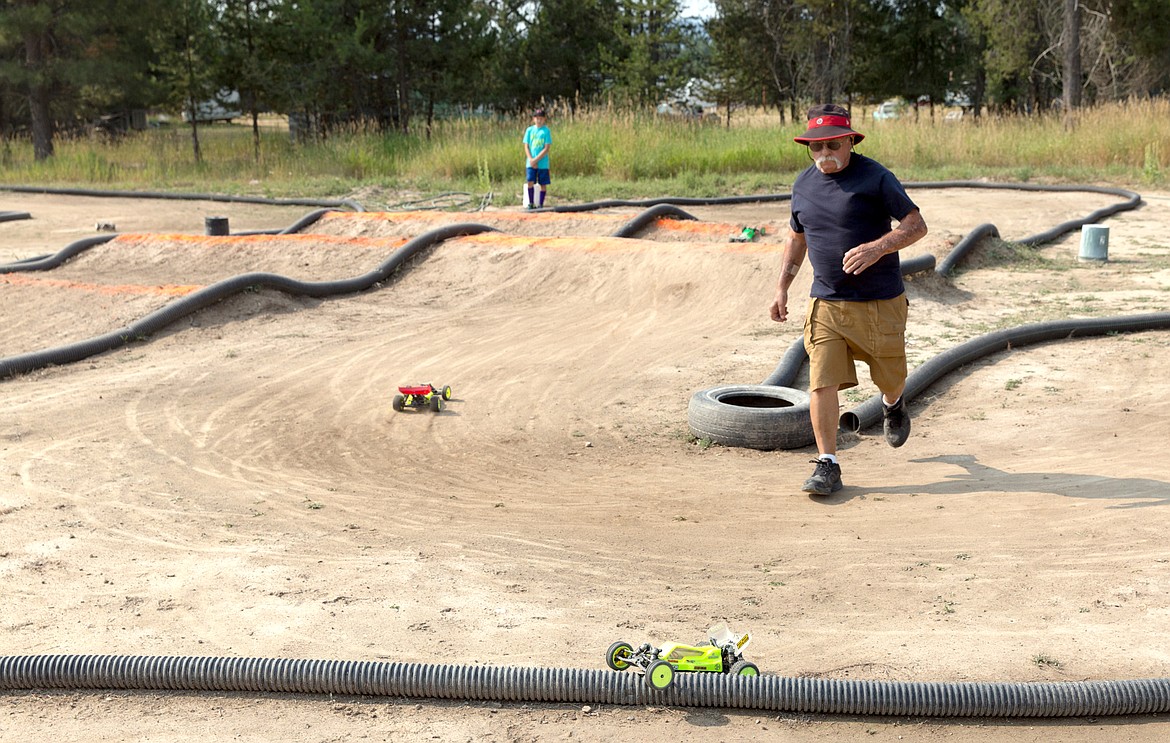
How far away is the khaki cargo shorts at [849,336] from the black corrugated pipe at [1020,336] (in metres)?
1.43

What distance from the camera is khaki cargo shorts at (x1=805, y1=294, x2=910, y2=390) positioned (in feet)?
19.7

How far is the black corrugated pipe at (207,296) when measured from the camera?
367 inches

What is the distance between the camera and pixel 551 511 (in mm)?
5984

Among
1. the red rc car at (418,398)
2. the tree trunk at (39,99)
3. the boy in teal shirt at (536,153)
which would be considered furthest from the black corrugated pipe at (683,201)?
the tree trunk at (39,99)

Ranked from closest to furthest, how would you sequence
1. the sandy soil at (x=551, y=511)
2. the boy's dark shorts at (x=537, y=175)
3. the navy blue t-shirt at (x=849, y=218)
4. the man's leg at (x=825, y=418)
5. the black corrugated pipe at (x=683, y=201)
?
the sandy soil at (x=551, y=511), the navy blue t-shirt at (x=849, y=218), the man's leg at (x=825, y=418), the boy's dark shorts at (x=537, y=175), the black corrugated pipe at (x=683, y=201)

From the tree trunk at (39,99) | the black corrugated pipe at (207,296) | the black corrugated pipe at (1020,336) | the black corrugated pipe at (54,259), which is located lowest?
the black corrugated pipe at (1020,336)

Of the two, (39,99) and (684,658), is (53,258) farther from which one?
(39,99)

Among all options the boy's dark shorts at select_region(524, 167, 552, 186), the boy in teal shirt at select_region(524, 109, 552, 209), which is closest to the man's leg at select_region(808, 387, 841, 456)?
the boy in teal shirt at select_region(524, 109, 552, 209)

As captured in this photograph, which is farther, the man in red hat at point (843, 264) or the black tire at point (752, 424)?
the black tire at point (752, 424)

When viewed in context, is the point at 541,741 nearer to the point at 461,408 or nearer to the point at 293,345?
the point at 461,408

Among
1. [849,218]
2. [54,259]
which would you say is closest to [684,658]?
[849,218]

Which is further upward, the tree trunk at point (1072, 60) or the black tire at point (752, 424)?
the tree trunk at point (1072, 60)

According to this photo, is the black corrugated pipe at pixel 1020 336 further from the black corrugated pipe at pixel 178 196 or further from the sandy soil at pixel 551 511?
the black corrugated pipe at pixel 178 196

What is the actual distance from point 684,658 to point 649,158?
65.2 ft
